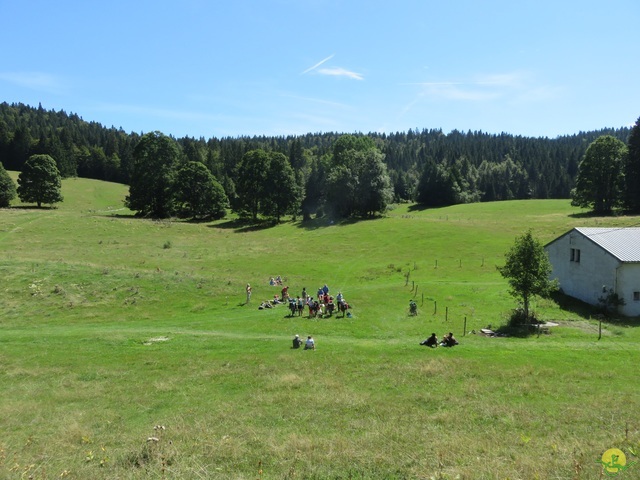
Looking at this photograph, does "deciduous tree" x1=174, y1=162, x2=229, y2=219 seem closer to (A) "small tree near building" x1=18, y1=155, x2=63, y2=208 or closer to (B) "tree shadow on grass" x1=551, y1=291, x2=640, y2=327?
(A) "small tree near building" x1=18, y1=155, x2=63, y2=208

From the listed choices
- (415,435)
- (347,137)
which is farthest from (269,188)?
(415,435)

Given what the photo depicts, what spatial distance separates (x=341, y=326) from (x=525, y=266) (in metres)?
14.9

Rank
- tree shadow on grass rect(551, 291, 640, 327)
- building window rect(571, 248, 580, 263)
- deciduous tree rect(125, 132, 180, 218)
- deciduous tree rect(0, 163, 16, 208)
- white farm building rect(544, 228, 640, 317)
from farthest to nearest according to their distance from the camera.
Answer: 1. deciduous tree rect(0, 163, 16, 208)
2. deciduous tree rect(125, 132, 180, 218)
3. building window rect(571, 248, 580, 263)
4. white farm building rect(544, 228, 640, 317)
5. tree shadow on grass rect(551, 291, 640, 327)

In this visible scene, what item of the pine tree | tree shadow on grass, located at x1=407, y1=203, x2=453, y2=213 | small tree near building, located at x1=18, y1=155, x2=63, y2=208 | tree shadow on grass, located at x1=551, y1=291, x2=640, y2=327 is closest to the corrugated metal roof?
tree shadow on grass, located at x1=551, y1=291, x2=640, y2=327

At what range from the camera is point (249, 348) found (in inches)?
1016

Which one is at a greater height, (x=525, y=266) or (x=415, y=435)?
(x=525, y=266)

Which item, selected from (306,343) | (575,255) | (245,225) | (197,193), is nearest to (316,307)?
(306,343)

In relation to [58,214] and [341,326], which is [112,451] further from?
[58,214]

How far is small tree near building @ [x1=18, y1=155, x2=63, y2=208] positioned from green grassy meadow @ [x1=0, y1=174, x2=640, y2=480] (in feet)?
147

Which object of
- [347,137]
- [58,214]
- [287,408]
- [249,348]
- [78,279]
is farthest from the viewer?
[347,137]

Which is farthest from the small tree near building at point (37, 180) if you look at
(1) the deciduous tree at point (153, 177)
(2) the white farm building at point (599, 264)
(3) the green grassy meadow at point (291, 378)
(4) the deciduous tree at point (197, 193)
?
(2) the white farm building at point (599, 264)

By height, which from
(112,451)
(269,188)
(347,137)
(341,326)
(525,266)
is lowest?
(341,326)

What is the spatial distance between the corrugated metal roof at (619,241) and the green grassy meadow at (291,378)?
589 centimetres

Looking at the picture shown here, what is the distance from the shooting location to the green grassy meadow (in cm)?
1064
